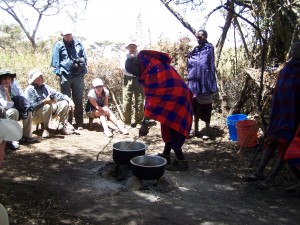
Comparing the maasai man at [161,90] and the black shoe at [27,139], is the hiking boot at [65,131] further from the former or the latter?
the maasai man at [161,90]

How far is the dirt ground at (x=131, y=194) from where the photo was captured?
10.7 ft

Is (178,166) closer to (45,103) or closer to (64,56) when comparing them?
(45,103)

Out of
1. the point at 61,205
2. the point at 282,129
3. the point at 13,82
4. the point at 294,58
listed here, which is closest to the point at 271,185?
the point at 282,129

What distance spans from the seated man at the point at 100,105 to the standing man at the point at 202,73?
60.8 inches

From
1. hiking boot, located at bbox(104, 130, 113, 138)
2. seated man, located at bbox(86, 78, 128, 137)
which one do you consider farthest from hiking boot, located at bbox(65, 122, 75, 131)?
hiking boot, located at bbox(104, 130, 113, 138)

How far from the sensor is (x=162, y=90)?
14.1 feet

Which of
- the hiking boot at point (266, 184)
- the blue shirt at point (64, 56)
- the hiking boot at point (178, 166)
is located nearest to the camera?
the hiking boot at point (266, 184)

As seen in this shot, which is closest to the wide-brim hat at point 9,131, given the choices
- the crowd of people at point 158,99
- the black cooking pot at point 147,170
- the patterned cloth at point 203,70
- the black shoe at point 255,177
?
the black cooking pot at point 147,170

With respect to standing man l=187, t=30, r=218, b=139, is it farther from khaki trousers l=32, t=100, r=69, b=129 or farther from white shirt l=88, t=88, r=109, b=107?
khaki trousers l=32, t=100, r=69, b=129

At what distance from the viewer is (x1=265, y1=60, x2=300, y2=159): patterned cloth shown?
3.83 meters

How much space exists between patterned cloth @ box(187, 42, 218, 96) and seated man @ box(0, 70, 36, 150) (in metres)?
2.82

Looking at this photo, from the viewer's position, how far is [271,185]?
160 inches

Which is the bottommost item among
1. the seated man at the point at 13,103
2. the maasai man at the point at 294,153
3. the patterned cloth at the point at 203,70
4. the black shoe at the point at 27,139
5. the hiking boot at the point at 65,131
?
the black shoe at the point at 27,139

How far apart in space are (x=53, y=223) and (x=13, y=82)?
10.6 ft
